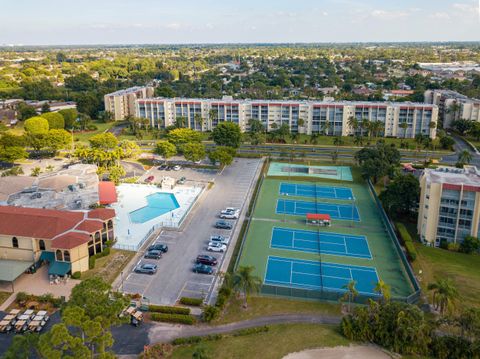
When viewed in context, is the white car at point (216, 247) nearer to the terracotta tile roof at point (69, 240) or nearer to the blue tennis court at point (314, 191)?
the terracotta tile roof at point (69, 240)

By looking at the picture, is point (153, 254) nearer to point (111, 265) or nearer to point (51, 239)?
point (111, 265)

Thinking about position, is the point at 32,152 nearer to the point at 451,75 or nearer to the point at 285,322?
the point at 285,322

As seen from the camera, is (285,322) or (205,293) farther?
(205,293)

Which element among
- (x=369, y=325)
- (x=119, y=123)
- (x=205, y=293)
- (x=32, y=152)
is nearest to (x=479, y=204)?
(x=369, y=325)

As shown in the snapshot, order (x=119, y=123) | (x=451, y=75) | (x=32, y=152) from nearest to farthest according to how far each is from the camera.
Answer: (x=32, y=152) < (x=119, y=123) < (x=451, y=75)

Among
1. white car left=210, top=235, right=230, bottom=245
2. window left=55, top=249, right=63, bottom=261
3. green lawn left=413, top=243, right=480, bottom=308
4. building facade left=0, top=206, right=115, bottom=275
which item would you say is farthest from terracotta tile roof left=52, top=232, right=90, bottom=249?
green lawn left=413, top=243, right=480, bottom=308

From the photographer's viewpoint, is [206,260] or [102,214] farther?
[102,214]

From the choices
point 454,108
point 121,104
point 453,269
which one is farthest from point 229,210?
point 121,104
